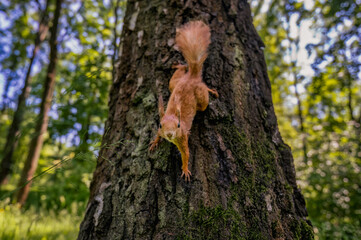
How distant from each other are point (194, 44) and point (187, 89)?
0.30 m

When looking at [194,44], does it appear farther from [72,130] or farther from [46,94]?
[46,94]

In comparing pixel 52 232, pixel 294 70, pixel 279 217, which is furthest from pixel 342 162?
pixel 52 232

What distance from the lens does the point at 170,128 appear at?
1.38 metres

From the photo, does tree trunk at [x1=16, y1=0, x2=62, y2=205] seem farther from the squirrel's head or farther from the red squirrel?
the squirrel's head

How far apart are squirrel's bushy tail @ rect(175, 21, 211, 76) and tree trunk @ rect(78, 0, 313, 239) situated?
11 cm

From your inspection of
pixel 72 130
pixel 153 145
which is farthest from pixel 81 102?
pixel 153 145

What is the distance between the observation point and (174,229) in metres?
1.25

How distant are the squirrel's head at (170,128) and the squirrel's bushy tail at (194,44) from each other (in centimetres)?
39

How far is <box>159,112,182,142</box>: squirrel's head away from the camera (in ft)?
4.48

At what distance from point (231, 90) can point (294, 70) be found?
486cm

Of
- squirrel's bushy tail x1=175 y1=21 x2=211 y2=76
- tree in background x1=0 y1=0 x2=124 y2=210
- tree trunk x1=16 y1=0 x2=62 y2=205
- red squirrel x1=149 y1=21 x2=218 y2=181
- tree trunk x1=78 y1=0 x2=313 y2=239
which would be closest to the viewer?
tree trunk x1=78 y1=0 x2=313 y2=239

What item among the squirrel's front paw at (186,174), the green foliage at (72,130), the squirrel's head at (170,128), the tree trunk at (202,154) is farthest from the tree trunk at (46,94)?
the squirrel's front paw at (186,174)

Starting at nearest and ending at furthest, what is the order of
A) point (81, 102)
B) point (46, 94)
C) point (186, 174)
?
point (186, 174) < point (81, 102) < point (46, 94)

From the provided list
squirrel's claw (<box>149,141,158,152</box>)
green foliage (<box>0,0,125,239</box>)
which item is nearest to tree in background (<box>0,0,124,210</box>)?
green foliage (<box>0,0,125,239</box>)
